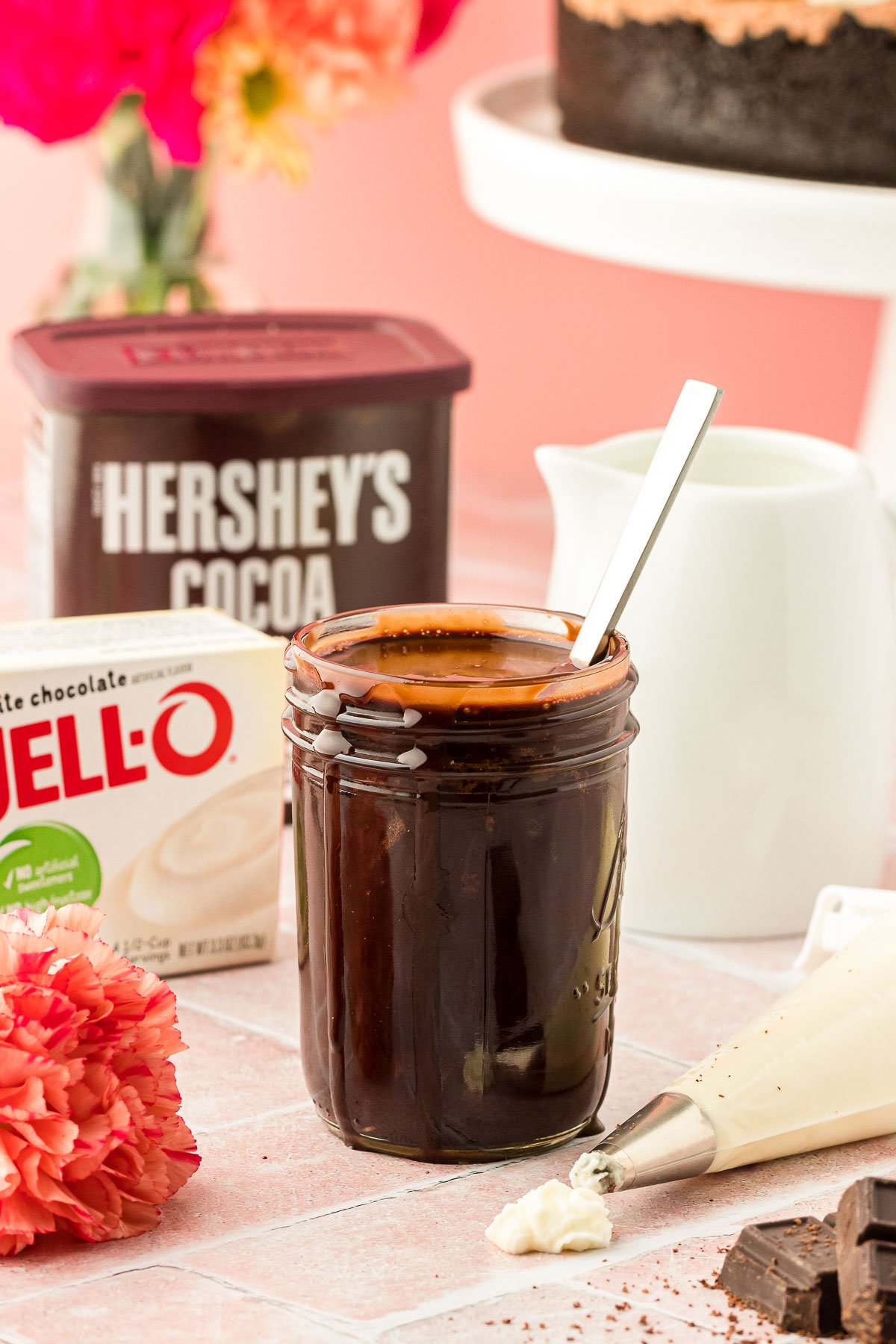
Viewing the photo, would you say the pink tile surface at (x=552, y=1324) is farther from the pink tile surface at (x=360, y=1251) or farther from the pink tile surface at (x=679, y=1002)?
the pink tile surface at (x=679, y=1002)

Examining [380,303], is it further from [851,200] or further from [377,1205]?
[377,1205]

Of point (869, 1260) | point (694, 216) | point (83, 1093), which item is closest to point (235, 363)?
point (694, 216)

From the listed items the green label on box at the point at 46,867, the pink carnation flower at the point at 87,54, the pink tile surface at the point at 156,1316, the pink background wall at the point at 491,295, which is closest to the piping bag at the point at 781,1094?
the pink tile surface at the point at 156,1316

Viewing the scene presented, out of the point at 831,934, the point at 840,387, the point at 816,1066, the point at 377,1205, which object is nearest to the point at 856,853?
the point at 831,934

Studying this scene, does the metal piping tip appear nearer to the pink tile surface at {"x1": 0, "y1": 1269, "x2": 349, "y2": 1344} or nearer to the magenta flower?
the pink tile surface at {"x1": 0, "y1": 1269, "x2": 349, "y2": 1344}

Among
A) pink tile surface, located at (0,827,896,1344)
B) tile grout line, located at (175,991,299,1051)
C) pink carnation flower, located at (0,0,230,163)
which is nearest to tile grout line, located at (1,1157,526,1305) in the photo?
pink tile surface, located at (0,827,896,1344)

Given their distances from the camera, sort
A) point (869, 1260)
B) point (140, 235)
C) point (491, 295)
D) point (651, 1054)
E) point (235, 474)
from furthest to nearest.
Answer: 1. point (491, 295)
2. point (140, 235)
3. point (235, 474)
4. point (651, 1054)
5. point (869, 1260)

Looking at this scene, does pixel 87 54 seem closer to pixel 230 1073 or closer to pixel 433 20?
pixel 433 20
